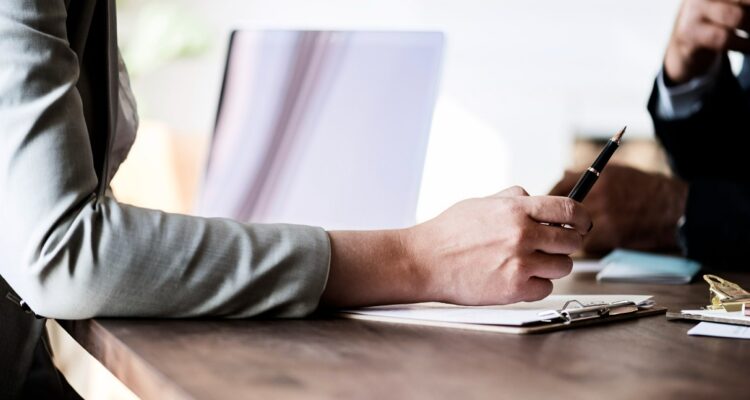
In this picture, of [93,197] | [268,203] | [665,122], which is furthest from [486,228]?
[665,122]

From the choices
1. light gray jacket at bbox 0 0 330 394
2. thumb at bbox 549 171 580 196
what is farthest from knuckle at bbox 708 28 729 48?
light gray jacket at bbox 0 0 330 394

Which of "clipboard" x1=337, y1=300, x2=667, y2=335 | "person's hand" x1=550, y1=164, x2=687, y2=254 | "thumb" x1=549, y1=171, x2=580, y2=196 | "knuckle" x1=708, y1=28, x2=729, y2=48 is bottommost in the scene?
"person's hand" x1=550, y1=164, x2=687, y2=254

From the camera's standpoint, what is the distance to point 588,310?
2.90ft

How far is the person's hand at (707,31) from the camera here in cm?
160

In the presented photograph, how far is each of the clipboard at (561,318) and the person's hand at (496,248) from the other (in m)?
0.04

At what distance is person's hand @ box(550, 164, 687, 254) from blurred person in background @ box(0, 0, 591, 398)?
2.42ft

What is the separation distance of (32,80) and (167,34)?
12.9 ft

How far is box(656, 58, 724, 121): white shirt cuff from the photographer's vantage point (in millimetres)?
1731

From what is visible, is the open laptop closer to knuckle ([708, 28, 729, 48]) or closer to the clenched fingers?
the clenched fingers

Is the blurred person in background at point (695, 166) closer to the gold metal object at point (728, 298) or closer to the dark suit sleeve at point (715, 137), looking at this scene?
the dark suit sleeve at point (715, 137)

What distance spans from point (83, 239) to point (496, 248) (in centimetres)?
37

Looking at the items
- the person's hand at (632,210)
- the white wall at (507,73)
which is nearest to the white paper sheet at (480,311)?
the person's hand at (632,210)

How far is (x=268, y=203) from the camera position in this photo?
139 centimetres

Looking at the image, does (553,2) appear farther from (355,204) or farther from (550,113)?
(355,204)
